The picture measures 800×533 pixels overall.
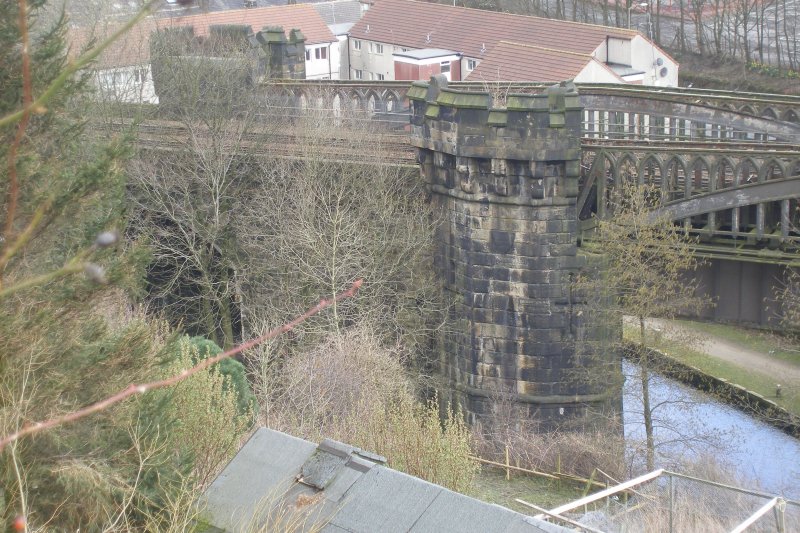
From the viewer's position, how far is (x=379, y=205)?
2383 cm

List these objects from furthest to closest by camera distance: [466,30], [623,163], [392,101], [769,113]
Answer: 1. [466,30]
2. [392,101]
3. [769,113]
4. [623,163]

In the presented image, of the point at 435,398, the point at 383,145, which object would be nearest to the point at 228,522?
the point at 435,398

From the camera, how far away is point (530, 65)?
117 ft

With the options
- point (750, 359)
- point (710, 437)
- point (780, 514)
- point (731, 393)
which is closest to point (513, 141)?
point (710, 437)

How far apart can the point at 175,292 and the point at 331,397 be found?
913 cm

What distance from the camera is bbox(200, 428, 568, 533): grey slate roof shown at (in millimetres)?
9664

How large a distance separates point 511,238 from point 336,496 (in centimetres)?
1115

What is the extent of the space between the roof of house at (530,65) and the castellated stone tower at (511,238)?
42.7 feet

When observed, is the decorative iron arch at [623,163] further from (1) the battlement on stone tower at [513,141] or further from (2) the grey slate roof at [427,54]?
(2) the grey slate roof at [427,54]

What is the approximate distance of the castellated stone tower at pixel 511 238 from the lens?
66.1 ft

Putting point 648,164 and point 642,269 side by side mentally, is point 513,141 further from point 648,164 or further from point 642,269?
point 642,269

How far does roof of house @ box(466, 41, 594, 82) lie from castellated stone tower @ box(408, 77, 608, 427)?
42.7ft

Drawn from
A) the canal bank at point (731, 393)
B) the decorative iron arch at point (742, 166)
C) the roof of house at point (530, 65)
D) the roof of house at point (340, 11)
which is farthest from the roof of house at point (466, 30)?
the decorative iron arch at point (742, 166)

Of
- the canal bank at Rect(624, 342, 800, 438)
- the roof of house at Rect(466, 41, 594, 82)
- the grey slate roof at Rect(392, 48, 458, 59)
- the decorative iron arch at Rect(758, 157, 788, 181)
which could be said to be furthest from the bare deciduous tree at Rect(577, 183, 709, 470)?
the grey slate roof at Rect(392, 48, 458, 59)
